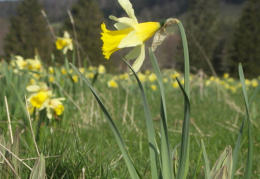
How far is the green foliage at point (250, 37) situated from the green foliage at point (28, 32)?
1335 centimetres

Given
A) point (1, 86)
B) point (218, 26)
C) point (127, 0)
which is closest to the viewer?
point (127, 0)

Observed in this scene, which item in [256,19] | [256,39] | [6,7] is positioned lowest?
[256,39]

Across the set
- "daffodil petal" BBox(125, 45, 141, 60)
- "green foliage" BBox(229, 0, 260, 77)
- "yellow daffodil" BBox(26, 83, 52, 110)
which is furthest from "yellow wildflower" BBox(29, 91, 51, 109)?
"green foliage" BBox(229, 0, 260, 77)

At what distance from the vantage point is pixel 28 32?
22.0m

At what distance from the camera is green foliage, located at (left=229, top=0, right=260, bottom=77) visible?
21.8 meters

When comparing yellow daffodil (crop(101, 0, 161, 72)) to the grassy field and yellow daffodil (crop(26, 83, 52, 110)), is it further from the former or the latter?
yellow daffodil (crop(26, 83, 52, 110))

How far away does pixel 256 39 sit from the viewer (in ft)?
73.2

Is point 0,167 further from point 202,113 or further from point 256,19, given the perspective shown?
point 256,19

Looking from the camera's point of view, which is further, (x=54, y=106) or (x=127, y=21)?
(x=54, y=106)

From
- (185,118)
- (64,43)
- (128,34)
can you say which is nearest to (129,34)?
(128,34)

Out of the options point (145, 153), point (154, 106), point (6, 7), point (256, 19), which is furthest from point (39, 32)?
point (6, 7)

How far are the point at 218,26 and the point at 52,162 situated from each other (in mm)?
30419

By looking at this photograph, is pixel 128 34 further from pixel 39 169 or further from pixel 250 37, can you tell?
pixel 250 37

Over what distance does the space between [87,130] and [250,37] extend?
22398 mm
